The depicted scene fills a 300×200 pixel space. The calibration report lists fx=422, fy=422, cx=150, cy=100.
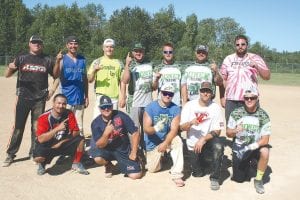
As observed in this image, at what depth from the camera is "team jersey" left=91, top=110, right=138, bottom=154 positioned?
21.8 feet

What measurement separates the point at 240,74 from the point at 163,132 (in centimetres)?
166

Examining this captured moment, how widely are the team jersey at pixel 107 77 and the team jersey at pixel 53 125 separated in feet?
3.67

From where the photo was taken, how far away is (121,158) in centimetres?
672

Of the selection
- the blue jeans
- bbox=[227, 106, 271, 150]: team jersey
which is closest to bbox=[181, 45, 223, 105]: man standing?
bbox=[227, 106, 271, 150]: team jersey

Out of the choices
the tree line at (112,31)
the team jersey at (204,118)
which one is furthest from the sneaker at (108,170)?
the tree line at (112,31)

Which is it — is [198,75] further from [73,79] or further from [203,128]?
[73,79]

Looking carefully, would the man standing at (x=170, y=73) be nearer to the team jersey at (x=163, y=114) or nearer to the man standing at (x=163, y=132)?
the man standing at (x=163, y=132)

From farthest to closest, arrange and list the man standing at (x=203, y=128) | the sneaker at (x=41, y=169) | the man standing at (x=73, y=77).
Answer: the man standing at (x=73, y=77)
the sneaker at (x=41, y=169)
the man standing at (x=203, y=128)

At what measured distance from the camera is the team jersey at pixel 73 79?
7.57m

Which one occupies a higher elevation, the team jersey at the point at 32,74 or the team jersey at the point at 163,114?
the team jersey at the point at 32,74

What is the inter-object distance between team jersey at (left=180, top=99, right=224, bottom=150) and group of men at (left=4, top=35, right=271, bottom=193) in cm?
2

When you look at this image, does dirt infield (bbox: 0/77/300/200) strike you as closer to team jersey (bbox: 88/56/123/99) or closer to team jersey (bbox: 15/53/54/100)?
team jersey (bbox: 15/53/54/100)

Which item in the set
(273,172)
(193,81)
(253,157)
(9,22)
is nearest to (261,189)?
(253,157)

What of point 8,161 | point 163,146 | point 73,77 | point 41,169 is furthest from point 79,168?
point 73,77
